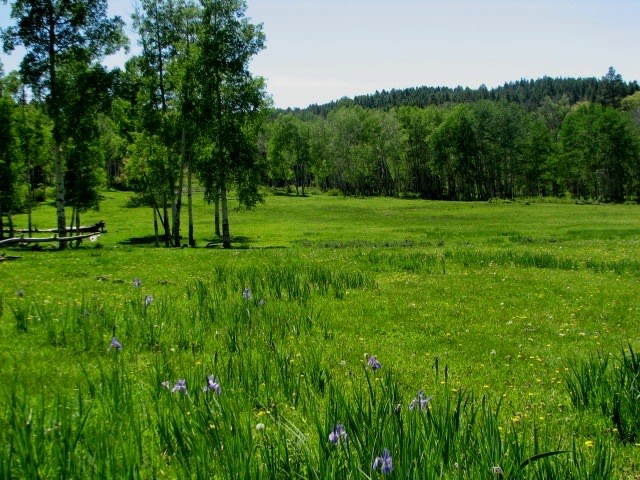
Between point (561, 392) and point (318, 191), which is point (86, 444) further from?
point (318, 191)

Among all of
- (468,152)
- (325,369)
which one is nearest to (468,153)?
(468,152)

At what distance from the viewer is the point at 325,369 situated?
6.66m

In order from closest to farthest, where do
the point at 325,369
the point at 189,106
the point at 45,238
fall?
the point at 325,369, the point at 45,238, the point at 189,106

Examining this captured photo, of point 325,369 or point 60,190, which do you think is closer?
point 325,369

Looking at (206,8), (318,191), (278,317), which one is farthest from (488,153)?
(278,317)

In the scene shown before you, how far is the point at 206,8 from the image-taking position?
38.7 metres

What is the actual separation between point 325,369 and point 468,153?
127702 mm

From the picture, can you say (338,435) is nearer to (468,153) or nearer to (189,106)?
(189,106)

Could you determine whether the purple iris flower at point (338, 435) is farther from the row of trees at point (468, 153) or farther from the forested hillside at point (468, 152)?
the row of trees at point (468, 153)

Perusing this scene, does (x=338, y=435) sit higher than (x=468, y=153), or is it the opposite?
(x=468, y=153)

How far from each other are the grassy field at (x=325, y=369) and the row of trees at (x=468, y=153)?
100 meters

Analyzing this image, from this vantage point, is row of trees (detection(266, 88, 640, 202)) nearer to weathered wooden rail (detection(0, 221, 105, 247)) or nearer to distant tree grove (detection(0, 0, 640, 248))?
distant tree grove (detection(0, 0, 640, 248))

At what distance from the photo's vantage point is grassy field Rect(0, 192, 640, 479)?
12.8ft

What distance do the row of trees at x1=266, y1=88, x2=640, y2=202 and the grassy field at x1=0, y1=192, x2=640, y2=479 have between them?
3940 inches
